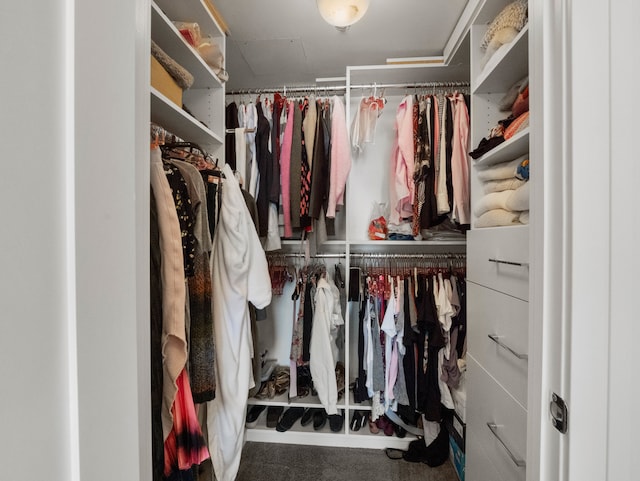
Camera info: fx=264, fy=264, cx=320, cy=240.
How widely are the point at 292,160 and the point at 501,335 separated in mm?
1272

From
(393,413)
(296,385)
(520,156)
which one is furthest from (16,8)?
(393,413)

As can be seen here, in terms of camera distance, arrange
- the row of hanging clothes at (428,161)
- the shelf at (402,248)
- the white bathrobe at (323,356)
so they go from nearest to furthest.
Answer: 1. the row of hanging clothes at (428,161)
2. the white bathrobe at (323,356)
3. the shelf at (402,248)

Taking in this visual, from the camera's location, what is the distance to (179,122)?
1.11m

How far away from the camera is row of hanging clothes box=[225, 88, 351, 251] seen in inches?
58.7

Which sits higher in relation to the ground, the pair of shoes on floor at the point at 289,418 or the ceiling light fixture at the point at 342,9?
the ceiling light fixture at the point at 342,9

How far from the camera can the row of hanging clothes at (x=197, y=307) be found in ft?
A: 2.56

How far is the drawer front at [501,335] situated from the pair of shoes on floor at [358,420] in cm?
91

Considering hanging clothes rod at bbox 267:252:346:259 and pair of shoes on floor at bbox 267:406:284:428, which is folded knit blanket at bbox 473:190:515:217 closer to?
hanging clothes rod at bbox 267:252:346:259

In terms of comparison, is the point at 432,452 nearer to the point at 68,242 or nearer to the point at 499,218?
the point at 499,218

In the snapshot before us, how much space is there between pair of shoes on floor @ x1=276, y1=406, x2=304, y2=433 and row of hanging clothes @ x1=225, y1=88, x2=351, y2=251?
44.7 inches

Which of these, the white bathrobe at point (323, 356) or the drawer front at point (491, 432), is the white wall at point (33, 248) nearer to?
the drawer front at point (491, 432)

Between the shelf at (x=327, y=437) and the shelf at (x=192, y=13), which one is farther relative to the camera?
the shelf at (x=327, y=437)

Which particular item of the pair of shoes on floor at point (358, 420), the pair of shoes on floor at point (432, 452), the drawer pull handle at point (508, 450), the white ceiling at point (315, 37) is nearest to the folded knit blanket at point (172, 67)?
the white ceiling at point (315, 37)

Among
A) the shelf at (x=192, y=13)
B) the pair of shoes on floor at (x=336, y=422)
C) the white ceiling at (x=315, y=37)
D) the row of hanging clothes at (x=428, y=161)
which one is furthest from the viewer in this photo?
the pair of shoes on floor at (x=336, y=422)
